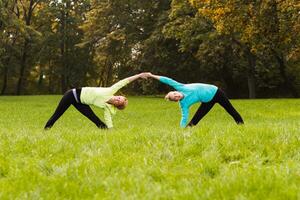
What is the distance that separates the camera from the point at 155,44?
156 ft

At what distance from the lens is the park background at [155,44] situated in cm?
2831

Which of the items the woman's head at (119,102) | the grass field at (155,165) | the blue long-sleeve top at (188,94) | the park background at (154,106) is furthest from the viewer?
the blue long-sleeve top at (188,94)

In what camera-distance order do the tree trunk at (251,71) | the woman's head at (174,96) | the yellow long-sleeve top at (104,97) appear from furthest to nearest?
the tree trunk at (251,71)
the yellow long-sleeve top at (104,97)
the woman's head at (174,96)

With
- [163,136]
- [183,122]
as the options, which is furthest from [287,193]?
[183,122]

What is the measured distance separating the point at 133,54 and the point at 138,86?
3658mm

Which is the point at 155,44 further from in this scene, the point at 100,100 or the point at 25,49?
the point at 100,100

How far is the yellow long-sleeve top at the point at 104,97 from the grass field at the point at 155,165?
2.59 meters

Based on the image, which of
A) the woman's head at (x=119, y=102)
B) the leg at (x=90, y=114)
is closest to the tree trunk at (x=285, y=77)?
the leg at (x=90, y=114)

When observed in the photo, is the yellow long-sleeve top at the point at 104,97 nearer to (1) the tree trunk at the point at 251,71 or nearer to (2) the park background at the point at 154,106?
(2) the park background at the point at 154,106

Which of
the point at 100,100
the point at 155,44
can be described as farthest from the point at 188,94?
the point at 155,44

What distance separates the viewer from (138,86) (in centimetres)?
5309

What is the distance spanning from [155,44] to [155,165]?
41.2 m

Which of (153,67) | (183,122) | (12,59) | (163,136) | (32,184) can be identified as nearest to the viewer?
(32,184)

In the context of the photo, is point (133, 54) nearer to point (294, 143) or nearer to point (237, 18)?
point (237, 18)
